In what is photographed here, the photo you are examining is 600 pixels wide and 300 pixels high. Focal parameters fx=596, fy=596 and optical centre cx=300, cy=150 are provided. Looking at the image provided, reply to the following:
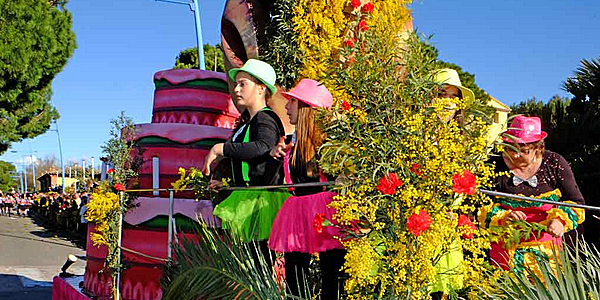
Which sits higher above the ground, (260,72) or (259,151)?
(260,72)

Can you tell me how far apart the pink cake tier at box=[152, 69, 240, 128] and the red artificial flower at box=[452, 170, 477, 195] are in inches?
155

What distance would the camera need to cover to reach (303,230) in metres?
2.60

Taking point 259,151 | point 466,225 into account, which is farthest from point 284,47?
point 466,225

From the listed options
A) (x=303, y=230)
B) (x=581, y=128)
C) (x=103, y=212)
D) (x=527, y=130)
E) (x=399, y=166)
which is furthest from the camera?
(x=581, y=128)

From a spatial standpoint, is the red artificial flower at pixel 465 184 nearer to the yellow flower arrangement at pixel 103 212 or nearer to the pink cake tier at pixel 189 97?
the yellow flower arrangement at pixel 103 212

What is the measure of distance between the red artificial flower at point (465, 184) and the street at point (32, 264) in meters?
7.93

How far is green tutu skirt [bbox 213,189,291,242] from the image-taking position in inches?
117

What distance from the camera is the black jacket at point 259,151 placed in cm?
307

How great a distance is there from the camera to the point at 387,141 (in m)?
1.95

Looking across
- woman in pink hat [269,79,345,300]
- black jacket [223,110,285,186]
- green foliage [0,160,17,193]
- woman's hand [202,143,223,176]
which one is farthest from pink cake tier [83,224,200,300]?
green foliage [0,160,17,193]

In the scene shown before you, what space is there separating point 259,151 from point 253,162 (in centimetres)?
15

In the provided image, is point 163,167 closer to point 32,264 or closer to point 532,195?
point 532,195

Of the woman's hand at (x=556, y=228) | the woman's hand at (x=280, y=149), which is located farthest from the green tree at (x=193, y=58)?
the woman's hand at (x=556, y=228)

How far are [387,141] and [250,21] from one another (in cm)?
320
